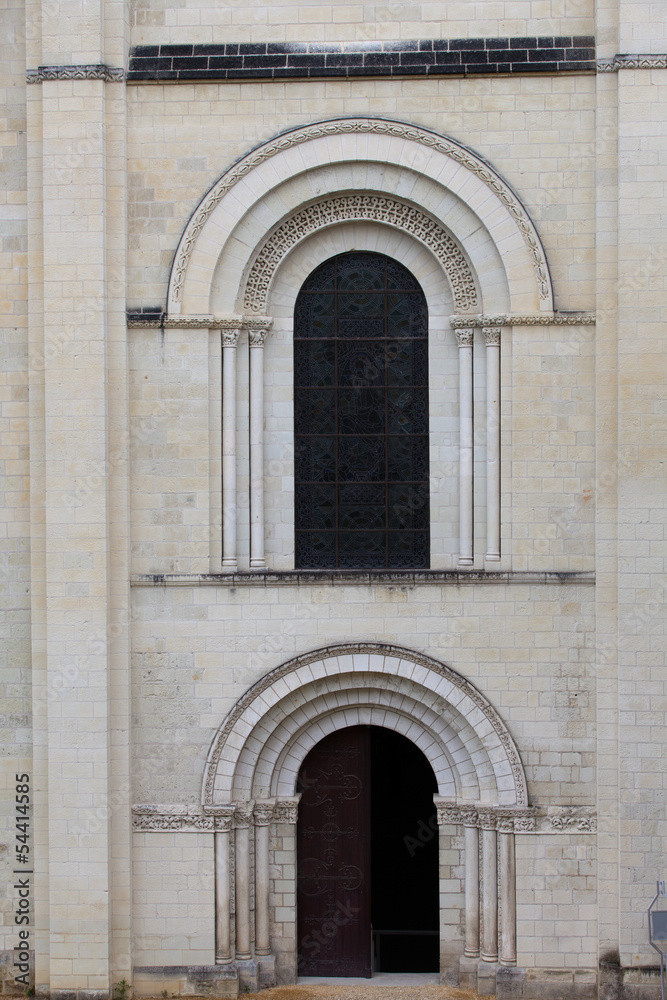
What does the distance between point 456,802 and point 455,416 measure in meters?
4.37

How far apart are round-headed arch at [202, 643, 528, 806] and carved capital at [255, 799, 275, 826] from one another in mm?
102

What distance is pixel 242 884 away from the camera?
12945mm

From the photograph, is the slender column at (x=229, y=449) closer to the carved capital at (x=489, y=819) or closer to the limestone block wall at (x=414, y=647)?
the limestone block wall at (x=414, y=647)

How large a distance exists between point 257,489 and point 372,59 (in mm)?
4931

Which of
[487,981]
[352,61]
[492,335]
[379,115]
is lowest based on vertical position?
[487,981]

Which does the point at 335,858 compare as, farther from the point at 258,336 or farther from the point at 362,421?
the point at 258,336

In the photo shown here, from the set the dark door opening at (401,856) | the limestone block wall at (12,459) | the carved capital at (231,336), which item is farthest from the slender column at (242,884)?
the carved capital at (231,336)

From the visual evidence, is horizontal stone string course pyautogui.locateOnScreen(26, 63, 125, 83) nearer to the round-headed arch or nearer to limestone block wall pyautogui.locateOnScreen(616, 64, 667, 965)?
limestone block wall pyautogui.locateOnScreen(616, 64, 667, 965)

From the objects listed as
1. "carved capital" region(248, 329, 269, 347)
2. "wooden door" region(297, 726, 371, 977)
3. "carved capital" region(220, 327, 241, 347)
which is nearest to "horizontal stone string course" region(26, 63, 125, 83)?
"carved capital" region(220, 327, 241, 347)

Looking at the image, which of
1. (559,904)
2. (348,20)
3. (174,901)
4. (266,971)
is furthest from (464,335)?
(266,971)

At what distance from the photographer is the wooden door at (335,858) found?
523 inches

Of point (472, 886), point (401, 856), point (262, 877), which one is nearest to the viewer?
point (472, 886)

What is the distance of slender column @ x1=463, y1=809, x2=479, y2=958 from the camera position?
12945 mm

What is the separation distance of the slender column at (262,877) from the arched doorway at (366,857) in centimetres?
43
